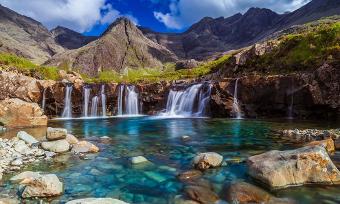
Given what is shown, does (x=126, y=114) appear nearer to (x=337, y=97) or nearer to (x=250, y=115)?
(x=250, y=115)

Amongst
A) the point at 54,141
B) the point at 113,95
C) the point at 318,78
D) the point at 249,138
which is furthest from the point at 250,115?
the point at 54,141

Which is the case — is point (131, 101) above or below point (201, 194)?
above

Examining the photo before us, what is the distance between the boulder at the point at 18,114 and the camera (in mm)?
32031

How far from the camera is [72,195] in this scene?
11797 millimetres

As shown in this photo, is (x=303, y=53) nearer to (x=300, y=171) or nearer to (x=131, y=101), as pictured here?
(x=131, y=101)

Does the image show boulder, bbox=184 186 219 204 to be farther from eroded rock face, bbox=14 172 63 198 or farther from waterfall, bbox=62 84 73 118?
waterfall, bbox=62 84 73 118

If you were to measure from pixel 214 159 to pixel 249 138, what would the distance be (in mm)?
9469

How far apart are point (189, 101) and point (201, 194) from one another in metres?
37.9

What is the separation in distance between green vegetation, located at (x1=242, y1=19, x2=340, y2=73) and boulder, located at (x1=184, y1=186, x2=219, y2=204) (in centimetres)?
3070

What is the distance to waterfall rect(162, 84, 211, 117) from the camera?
47219 millimetres

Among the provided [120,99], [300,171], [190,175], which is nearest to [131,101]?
[120,99]

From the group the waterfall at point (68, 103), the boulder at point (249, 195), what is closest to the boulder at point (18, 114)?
the waterfall at point (68, 103)

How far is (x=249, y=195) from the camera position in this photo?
1129 centimetres

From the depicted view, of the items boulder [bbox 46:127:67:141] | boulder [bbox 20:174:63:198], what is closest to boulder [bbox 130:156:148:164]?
boulder [bbox 20:174:63:198]
